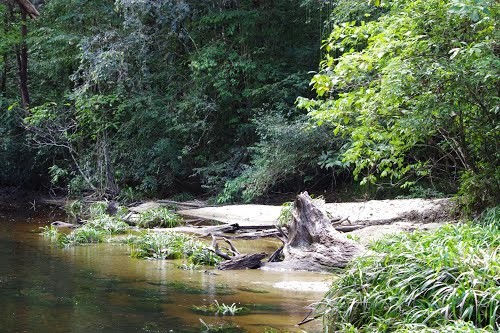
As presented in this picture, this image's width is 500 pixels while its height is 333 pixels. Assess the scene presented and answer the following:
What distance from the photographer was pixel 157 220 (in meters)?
15.7

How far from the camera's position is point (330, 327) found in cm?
605

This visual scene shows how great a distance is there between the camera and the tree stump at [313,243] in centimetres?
937

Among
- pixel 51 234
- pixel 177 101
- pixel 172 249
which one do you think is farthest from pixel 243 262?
pixel 177 101

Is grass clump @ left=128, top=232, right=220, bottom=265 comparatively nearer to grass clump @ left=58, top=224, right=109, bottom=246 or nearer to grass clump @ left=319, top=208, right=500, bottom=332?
grass clump @ left=58, top=224, right=109, bottom=246

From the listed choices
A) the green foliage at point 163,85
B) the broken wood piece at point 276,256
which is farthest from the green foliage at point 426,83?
the green foliage at point 163,85

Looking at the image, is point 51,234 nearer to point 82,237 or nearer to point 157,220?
point 82,237

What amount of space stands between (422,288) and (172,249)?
6.42 m

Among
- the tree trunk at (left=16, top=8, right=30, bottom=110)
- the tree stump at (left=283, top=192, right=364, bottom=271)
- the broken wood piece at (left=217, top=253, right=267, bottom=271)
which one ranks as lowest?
the broken wood piece at (left=217, top=253, right=267, bottom=271)

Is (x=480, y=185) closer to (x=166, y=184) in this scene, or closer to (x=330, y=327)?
(x=330, y=327)

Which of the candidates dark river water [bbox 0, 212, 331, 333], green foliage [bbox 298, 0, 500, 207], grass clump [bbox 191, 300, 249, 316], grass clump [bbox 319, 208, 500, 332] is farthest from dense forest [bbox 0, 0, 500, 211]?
grass clump [bbox 319, 208, 500, 332]

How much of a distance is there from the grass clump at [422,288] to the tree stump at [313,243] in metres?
2.67

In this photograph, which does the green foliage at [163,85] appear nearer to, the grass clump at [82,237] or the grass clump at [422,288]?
the grass clump at [82,237]

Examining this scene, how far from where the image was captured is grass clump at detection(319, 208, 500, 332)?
5.08m

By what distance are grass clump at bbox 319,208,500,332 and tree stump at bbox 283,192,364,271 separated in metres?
2.67
